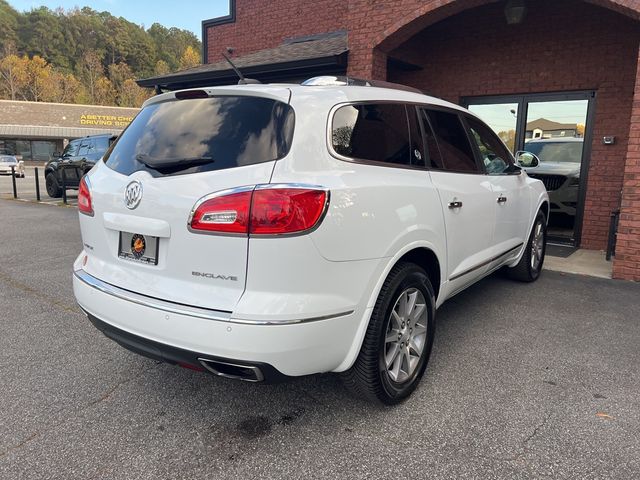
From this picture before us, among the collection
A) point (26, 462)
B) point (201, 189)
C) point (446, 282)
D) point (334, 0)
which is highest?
point (334, 0)

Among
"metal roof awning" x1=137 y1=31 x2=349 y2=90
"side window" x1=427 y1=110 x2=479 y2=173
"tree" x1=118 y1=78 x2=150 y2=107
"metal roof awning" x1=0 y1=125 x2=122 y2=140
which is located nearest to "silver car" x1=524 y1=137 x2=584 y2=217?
"metal roof awning" x1=137 y1=31 x2=349 y2=90

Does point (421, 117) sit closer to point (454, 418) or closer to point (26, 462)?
point (454, 418)

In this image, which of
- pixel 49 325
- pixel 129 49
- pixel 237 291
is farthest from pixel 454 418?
pixel 129 49

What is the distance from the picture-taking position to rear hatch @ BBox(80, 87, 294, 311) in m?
2.30

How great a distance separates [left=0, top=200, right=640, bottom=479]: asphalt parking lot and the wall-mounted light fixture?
5.11 metres

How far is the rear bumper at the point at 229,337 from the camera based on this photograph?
220cm

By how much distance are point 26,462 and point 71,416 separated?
424 mm

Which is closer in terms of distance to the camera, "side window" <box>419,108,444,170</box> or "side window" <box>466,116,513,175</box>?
"side window" <box>419,108,444,170</box>

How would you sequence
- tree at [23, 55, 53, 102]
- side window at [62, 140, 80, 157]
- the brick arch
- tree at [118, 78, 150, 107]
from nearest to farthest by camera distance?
the brick arch
side window at [62, 140, 80, 157]
tree at [23, 55, 53, 102]
tree at [118, 78, 150, 107]

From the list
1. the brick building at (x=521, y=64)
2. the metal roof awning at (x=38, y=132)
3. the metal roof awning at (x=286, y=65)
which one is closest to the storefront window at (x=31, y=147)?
the metal roof awning at (x=38, y=132)

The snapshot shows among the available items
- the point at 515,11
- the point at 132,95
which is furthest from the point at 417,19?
the point at 132,95

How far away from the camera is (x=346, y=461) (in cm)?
241

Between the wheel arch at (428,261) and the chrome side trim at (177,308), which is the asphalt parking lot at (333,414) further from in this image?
the chrome side trim at (177,308)

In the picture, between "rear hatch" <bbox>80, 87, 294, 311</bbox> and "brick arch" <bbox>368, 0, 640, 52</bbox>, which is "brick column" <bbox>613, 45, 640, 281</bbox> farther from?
"rear hatch" <bbox>80, 87, 294, 311</bbox>
